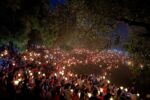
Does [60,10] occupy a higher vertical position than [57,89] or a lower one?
higher

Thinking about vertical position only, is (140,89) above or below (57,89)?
below

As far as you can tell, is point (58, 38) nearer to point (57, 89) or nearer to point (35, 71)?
point (35, 71)

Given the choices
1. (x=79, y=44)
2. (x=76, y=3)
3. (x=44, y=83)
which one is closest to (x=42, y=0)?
(x=44, y=83)

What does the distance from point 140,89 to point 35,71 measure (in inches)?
289

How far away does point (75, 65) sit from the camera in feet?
121

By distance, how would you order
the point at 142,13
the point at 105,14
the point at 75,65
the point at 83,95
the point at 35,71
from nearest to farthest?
the point at 142,13 < the point at 105,14 < the point at 83,95 < the point at 35,71 < the point at 75,65

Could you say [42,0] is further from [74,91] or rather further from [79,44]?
[79,44]

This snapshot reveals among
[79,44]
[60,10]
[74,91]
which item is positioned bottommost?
[79,44]

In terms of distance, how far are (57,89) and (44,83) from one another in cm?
155

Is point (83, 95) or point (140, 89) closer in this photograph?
point (83, 95)

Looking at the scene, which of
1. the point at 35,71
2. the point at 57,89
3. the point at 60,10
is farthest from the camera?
the point at 60,10

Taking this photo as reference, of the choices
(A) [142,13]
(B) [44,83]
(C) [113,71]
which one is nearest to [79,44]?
(C) [113,71]

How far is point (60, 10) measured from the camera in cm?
5303

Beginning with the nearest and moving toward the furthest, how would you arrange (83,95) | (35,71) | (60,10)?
(83,95) < (35,71) < (60,10)
